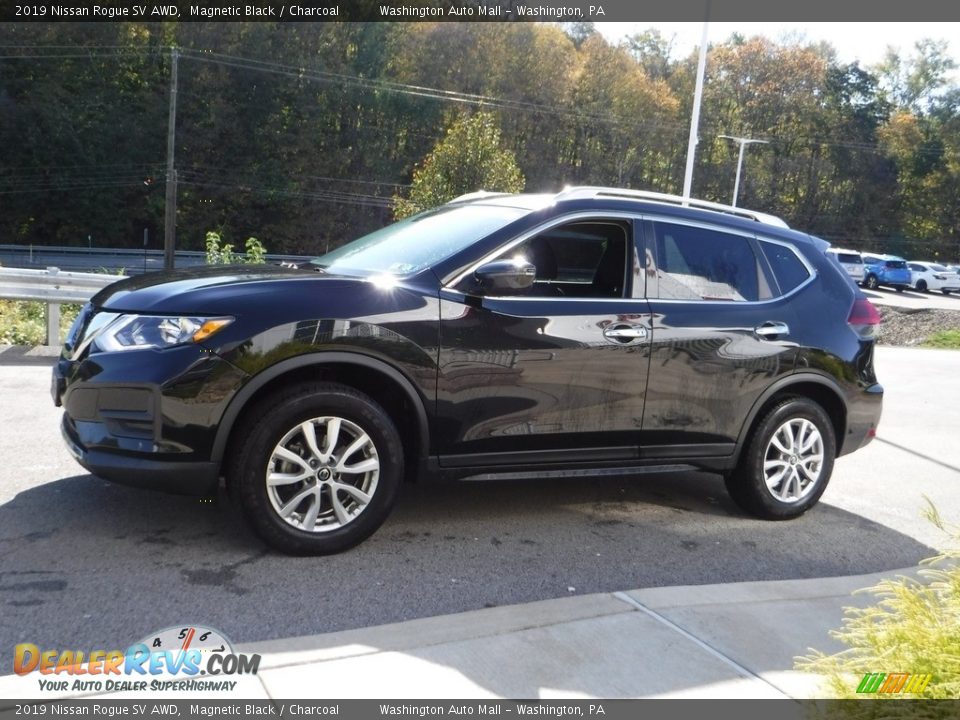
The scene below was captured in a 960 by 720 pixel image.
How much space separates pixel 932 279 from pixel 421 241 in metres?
52.1

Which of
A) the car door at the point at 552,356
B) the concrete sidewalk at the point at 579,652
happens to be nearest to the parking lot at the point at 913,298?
the car door at the point at 552,356

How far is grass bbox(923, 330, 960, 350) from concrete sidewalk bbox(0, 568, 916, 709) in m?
24.4

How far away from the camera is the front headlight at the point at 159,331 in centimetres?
441

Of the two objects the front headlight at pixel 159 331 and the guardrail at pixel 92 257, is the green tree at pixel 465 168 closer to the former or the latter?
the guardrail at pixel 92 257

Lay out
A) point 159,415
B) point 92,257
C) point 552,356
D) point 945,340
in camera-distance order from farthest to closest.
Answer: point 92,257 → point 945,340 → point 552,356 → point 159,415

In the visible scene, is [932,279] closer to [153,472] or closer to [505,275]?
[505,275]

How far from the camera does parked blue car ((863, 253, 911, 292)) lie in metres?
50.6

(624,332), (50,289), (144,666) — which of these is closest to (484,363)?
(624,332)

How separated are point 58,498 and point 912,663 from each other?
14.4 feet

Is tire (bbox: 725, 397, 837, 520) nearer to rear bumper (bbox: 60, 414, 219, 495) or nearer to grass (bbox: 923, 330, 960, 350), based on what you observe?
rear bumper (bbox: 60, 414, 219, 495)

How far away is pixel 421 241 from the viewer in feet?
17.8

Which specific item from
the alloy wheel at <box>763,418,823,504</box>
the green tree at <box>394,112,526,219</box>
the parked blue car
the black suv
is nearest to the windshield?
the black suv

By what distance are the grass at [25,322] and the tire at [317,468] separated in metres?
6.49

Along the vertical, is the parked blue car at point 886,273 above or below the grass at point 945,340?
above
